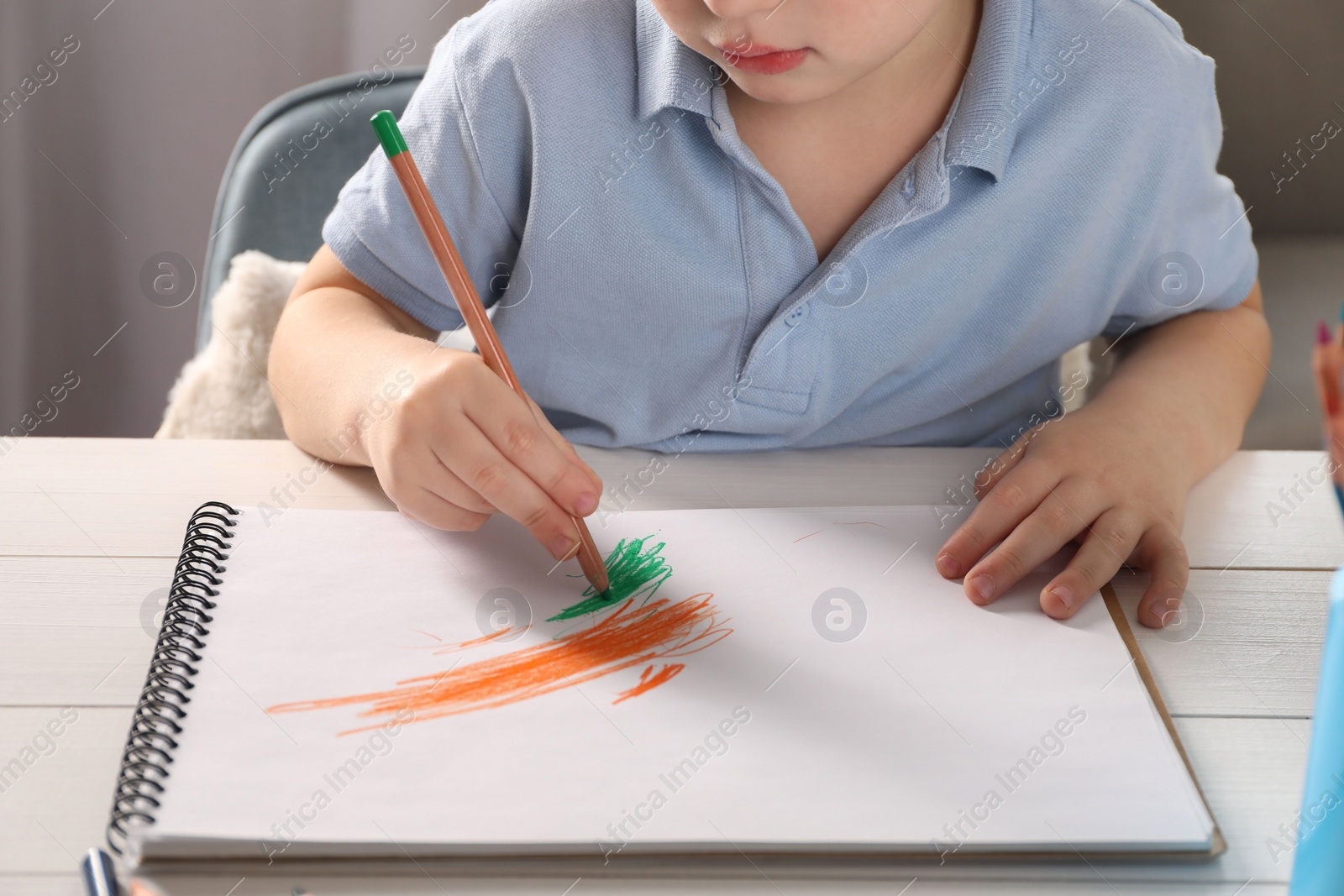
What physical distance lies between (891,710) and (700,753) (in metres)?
0.07

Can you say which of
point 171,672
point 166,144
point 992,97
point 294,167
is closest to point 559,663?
point 171,672

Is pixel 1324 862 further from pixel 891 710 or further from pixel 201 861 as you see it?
pixel 201 861

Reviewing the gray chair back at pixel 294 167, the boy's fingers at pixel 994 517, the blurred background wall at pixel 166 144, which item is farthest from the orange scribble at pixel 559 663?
the blurred background wall at pixel 166 144

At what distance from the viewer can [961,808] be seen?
34 cm

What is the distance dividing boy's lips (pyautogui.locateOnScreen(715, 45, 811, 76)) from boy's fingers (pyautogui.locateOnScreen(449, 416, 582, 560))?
0.19 metres

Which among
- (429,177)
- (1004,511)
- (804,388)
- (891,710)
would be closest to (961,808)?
(891,710)

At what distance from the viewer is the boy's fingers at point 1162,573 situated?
446 mm

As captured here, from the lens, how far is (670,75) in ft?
1.90

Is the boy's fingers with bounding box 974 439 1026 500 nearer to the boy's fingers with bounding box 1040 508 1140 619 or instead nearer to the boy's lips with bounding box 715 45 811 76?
the boy's fingers with bounding box 1040 508 1140 619

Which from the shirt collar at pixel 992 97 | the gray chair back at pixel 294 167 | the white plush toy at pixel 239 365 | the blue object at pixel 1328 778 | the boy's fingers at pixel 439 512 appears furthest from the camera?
the gray chair back at pixel 294 167

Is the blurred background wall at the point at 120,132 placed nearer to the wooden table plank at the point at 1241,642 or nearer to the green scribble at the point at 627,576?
the green scribble at the point at 627,576

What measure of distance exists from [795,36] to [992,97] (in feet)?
0.48

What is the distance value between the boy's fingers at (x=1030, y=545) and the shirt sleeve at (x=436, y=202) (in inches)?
13.2

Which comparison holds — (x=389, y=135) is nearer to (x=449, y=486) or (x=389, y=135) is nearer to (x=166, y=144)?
(x=449, y=486)
